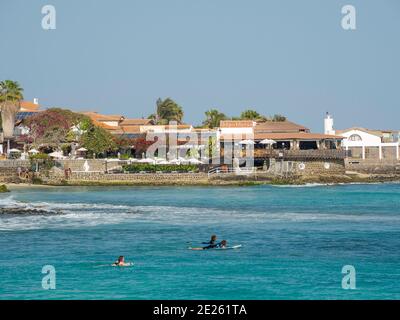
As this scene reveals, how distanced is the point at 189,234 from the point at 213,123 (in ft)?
303

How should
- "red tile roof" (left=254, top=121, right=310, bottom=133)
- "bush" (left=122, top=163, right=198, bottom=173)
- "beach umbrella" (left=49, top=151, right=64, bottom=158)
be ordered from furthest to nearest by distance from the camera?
"red tile roof" (left=254, top=121, right=310, bottom=133) → "beach umbrella" (left=49, top=151, right=64, bottom=158) → "bush" (left=122, top=163, right=198, bottom=173)

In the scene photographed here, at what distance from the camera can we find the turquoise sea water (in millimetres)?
29656

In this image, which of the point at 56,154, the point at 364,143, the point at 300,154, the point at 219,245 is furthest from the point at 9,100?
the point at 219,245

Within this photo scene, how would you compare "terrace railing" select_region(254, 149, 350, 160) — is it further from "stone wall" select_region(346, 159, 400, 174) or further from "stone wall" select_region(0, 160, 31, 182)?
"stone wall" select_region(0, 160, 31, 182)

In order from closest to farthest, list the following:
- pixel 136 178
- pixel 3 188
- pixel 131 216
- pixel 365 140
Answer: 1. pixel 131 216
2. pixel 3 188
3. pixel 136 178
4. pixel 365 140

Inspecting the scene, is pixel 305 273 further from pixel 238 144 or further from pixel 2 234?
pixel 238 144

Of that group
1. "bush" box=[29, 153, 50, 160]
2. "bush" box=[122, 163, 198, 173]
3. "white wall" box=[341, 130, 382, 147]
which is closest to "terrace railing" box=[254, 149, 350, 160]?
Result: "bush" box=[122, 163, 198, 173]

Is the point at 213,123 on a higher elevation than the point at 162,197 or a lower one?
higher

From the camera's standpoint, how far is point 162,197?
2817 inches

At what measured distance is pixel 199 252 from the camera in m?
37.6

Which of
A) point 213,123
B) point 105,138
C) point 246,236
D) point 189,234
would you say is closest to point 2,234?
point 189,234

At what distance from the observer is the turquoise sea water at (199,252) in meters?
29.7

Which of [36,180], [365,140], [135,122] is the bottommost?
[36,180]

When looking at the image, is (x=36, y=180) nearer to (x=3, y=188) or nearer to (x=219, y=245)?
(x=3, y=188)
